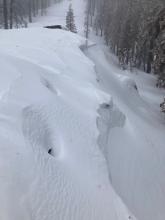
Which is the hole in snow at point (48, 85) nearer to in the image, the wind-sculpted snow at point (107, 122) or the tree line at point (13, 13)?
the wind-sculpted snow at point (107, 122)

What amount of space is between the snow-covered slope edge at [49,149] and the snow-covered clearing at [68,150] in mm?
16

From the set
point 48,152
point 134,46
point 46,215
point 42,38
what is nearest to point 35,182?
point 46,215

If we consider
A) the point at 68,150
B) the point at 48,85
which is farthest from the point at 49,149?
the point at 48,85

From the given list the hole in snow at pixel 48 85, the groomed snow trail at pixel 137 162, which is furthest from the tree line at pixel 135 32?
the hole in snow at pixel 48 85

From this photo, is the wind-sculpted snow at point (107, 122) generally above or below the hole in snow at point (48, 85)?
below

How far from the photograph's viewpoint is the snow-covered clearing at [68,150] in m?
5.08

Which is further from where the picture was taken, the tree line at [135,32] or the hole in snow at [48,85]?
the tree line at [135,32]

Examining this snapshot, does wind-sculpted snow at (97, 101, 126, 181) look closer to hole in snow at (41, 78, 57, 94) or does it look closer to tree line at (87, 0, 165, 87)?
hole in snow at (41, 78, 57, 94)

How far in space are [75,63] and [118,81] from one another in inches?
136

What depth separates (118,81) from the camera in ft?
52.3

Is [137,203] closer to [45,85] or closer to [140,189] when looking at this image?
[140,189]

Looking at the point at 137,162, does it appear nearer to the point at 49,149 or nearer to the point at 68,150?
the point at 68,150

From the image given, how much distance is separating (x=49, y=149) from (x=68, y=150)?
477 mm

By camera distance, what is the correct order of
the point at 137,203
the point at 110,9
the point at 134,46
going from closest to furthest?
1. the point at 137,203
2. the point at 134,46
3. the point at 110,9
